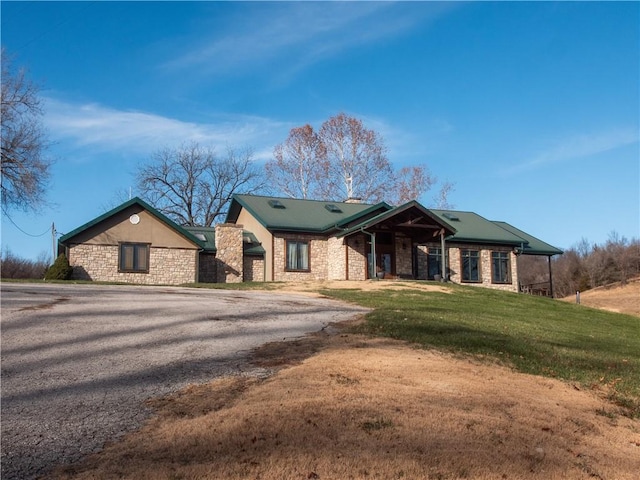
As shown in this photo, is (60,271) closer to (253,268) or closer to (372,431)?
(253,268)

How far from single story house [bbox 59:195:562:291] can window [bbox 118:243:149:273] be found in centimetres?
4

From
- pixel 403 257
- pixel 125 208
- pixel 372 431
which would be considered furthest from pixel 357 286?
pixel 372 431

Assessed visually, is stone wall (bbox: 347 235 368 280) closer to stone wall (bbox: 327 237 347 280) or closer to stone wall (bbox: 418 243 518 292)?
stone wall (bbox: 327 237 347 280)

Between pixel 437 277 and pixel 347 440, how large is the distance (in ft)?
89.9

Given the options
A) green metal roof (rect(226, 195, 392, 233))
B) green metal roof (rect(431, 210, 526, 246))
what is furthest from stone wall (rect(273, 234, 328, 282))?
green metal roof (rect(431, 210, 526, 246))

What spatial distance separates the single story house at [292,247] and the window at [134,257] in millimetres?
44

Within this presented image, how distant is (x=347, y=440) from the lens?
4.86m

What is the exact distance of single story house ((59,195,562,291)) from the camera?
92.7 ft

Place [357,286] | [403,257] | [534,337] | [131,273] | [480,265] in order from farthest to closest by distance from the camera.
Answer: [480,265]
[403,257]
[131,273]
[357,286]
[534,337]

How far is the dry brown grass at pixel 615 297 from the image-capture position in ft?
108

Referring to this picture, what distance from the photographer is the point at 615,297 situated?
3772cm

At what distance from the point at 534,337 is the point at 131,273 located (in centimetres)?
2057

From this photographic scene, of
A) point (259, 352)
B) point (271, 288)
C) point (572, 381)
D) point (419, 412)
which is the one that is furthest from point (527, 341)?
point (271, 288)

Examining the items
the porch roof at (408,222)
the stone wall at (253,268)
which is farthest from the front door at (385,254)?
the stone wall at (253,268)
